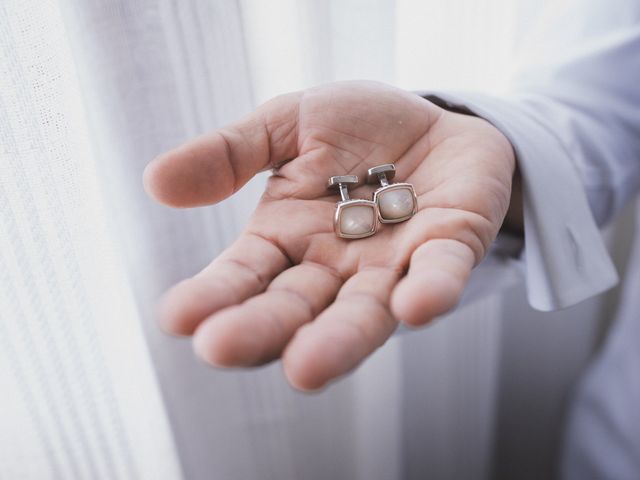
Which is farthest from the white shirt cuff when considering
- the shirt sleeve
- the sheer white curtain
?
the sheer white curtain

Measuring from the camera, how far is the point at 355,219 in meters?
0.50

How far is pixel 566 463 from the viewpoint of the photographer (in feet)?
3.36

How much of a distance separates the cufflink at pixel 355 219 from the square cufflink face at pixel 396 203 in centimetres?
1

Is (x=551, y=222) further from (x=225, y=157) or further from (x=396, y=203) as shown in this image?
(x=225, y=157)

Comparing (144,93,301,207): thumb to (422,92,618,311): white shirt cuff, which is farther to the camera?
(422,92,618,311): white shirt cuff

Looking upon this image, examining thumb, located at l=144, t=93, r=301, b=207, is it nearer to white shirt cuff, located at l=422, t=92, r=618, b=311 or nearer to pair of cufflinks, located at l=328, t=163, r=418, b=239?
pair of cufflinks, located at l=328, t=163, r=418, b=239

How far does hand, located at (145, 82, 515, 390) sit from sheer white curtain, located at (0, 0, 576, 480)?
104 millimetres

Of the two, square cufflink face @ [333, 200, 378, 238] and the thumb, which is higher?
the thumb

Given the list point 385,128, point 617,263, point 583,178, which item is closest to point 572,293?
point 583,178

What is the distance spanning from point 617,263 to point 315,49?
3.12 ft

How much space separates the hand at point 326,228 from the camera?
362 mm

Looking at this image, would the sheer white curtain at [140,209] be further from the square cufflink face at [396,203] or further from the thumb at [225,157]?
the square cufflink face at [396,203]

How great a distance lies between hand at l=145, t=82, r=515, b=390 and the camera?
362mm

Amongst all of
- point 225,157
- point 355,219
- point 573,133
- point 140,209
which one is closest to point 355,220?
point 355,219
